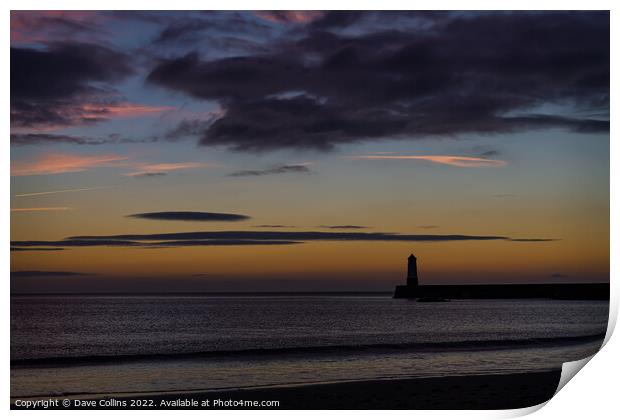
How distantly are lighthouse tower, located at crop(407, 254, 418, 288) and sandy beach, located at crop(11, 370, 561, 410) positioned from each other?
1430 inches

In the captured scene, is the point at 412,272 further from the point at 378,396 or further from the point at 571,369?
the point at 571,369

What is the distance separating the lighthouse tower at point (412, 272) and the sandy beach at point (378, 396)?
36317 mm

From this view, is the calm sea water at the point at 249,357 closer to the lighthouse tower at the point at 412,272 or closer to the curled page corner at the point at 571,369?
the curled page corner at the point at 571,369

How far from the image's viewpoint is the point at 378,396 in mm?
9438

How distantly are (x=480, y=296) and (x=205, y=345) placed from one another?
31506mm

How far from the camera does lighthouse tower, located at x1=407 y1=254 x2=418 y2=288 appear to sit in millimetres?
47000

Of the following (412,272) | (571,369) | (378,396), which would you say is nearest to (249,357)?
(378,396)

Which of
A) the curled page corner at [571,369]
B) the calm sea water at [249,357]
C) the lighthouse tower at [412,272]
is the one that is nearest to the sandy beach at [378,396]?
the calm sea water at [249,357]

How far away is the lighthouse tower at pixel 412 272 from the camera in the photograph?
47000 millimetres

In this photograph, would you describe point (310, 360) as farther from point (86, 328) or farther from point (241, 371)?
point (86, 328)

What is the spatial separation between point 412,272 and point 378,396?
127 ft

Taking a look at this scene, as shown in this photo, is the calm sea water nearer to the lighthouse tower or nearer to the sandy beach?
the sandy beach

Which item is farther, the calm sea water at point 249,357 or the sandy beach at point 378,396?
the calm sea water at point 249,357
